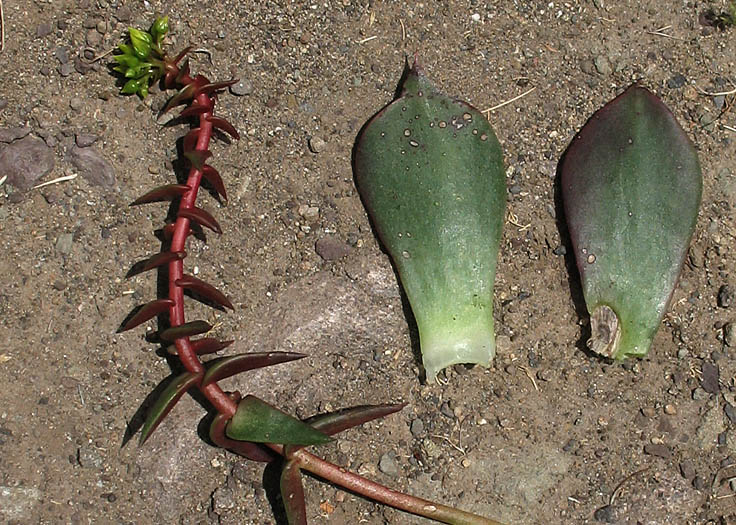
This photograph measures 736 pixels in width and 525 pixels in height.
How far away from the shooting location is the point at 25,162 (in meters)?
1.95

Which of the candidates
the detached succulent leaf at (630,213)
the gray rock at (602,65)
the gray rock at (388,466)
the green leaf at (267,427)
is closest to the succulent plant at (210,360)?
the green leaf at (267,427)

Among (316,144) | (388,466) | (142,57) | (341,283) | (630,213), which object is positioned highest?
(142,57)

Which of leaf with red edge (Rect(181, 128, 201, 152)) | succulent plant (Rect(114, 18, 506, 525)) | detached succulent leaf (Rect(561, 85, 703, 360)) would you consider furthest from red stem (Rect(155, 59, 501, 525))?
detached succulent leaf (Rect(561, 85, 703, 360))

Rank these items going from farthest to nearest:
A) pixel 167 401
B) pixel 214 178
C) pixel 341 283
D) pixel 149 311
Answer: pixel 341 283, pixel 214 178, pixel 149 311, pixel 167 401

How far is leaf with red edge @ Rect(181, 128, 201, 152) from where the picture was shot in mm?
1883

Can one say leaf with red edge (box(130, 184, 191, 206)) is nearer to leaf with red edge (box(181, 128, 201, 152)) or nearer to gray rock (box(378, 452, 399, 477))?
leaf with red edge (box(181, 128, 201, 152))

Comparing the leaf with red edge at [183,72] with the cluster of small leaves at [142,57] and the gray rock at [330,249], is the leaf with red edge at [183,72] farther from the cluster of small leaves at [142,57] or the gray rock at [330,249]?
the gray rock at [330,249]

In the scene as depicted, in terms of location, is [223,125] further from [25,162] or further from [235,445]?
[235,445]

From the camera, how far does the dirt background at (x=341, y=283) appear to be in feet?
6.17

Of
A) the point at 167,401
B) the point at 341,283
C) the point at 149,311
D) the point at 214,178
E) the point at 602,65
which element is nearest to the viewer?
the point at 167,401

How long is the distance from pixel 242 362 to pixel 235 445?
19 cm

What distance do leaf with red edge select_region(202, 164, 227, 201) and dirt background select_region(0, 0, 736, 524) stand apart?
0.32ft

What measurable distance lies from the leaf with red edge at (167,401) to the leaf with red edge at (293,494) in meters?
0.25

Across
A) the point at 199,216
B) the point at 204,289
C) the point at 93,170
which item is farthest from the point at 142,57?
the point at 204,289
